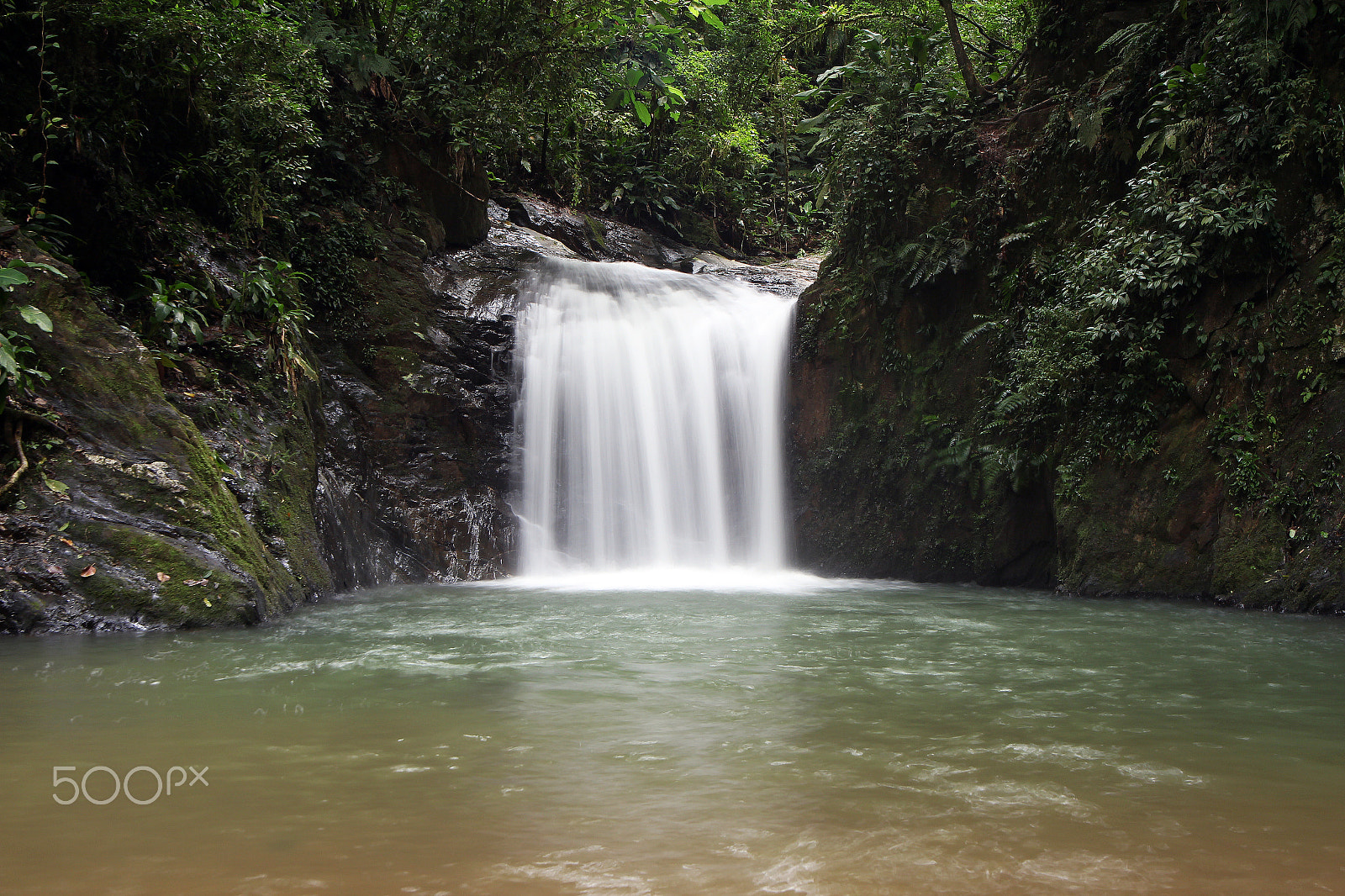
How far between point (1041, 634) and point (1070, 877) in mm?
5044

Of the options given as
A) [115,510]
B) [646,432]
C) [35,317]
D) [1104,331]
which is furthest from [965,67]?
[115,510]

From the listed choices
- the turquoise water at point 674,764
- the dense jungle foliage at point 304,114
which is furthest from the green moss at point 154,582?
the dense jungle foliage at point 304,114

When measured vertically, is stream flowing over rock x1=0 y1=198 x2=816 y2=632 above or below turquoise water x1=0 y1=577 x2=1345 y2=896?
above

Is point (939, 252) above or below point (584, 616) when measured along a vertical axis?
above

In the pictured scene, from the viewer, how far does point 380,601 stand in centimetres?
908

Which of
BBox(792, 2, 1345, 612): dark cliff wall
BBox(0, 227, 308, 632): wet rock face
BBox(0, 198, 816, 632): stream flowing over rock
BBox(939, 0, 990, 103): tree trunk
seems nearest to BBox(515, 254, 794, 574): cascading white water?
BBox(0, 198, 816, 632): stream flowing over rock

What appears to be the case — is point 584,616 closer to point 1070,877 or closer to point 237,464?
point 237,464

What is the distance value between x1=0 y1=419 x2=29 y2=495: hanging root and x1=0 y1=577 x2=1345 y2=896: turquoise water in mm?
1411

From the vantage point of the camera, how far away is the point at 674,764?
11.5ft

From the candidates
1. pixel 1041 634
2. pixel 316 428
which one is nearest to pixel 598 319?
pixel 316 428

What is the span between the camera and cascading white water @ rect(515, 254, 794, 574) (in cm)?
1307

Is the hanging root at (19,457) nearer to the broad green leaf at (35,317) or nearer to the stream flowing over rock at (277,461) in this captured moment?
the stream flowing over rock at (277,461)

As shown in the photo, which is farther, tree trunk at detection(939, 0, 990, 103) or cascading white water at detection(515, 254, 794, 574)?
cascading white water at detection(515, 254, 794, 574)

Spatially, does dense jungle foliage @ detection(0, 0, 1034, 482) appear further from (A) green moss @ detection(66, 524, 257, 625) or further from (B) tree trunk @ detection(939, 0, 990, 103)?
(A) green moss @ detection(66, 524, 257, 625)
